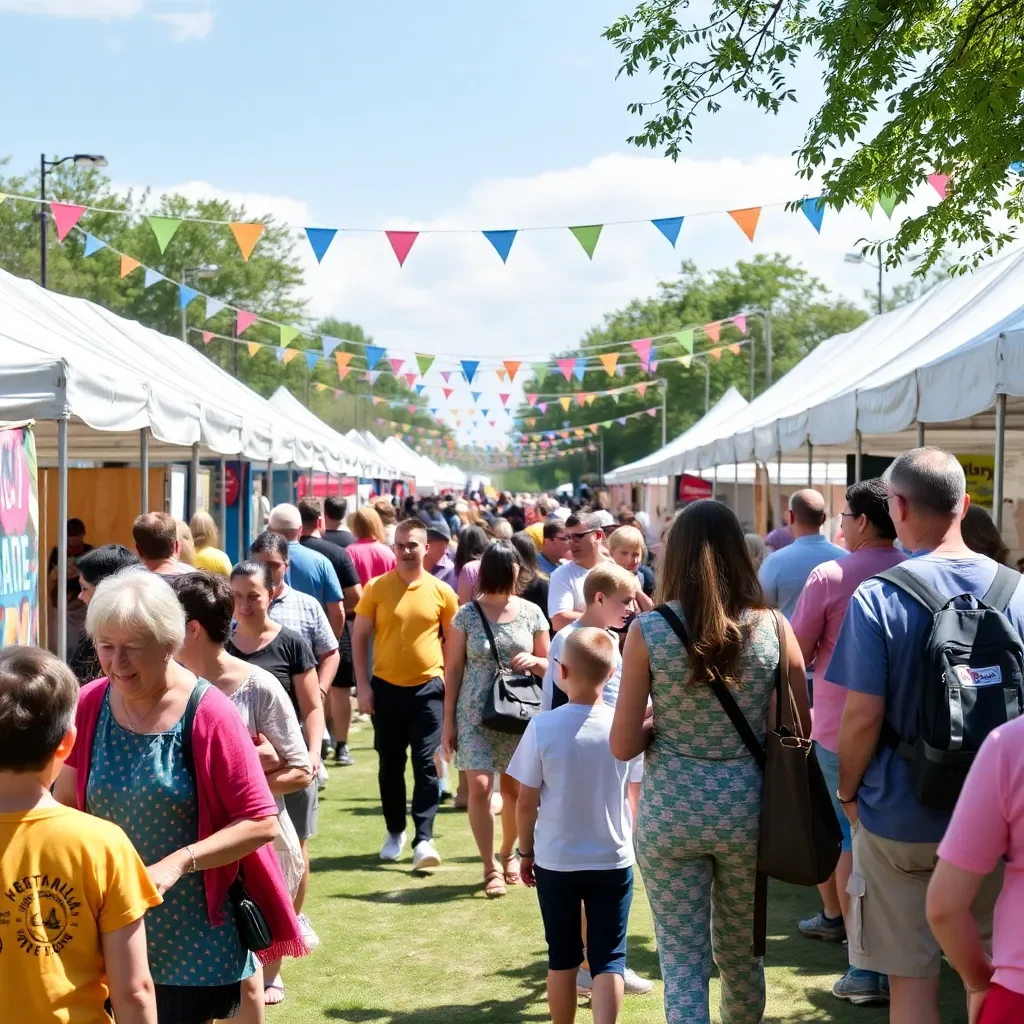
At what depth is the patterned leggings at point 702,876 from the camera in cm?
386

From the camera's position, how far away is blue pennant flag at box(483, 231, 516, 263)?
14325 millimetres

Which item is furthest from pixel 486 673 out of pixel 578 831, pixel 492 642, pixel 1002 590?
pixel 1002 590

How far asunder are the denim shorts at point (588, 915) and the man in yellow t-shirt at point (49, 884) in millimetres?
2240

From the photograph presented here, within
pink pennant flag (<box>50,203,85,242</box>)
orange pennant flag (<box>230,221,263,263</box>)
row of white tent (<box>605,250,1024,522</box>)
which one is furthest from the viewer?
orange pennant flag (<box>230,221,263,263</box>)

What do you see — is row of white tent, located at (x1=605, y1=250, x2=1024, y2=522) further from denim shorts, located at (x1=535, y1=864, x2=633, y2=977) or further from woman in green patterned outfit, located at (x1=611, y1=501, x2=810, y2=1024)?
denim shorts, located at (x1=535, y1=864, x2=633, y2=977)

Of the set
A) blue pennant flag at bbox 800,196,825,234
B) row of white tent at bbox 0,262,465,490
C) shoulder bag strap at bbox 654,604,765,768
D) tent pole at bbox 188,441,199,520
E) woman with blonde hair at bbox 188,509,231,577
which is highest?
blue pennant flag at bbox 800,196,825,234

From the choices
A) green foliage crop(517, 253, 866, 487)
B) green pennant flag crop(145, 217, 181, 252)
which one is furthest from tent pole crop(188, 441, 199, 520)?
green foliage crop(517, 253, 866, 487)

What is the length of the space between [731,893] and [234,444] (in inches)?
314

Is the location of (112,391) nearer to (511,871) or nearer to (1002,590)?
(511,871)

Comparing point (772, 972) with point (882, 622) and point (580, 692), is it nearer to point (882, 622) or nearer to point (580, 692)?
point (580, 692)

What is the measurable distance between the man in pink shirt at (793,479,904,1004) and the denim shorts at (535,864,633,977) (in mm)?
1301

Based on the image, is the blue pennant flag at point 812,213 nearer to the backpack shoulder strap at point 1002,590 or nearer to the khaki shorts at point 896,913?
the backpack shoulder strap at point 1002,590

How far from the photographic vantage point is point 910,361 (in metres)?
9.83

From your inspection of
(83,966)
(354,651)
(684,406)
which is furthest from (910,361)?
(684,406)
